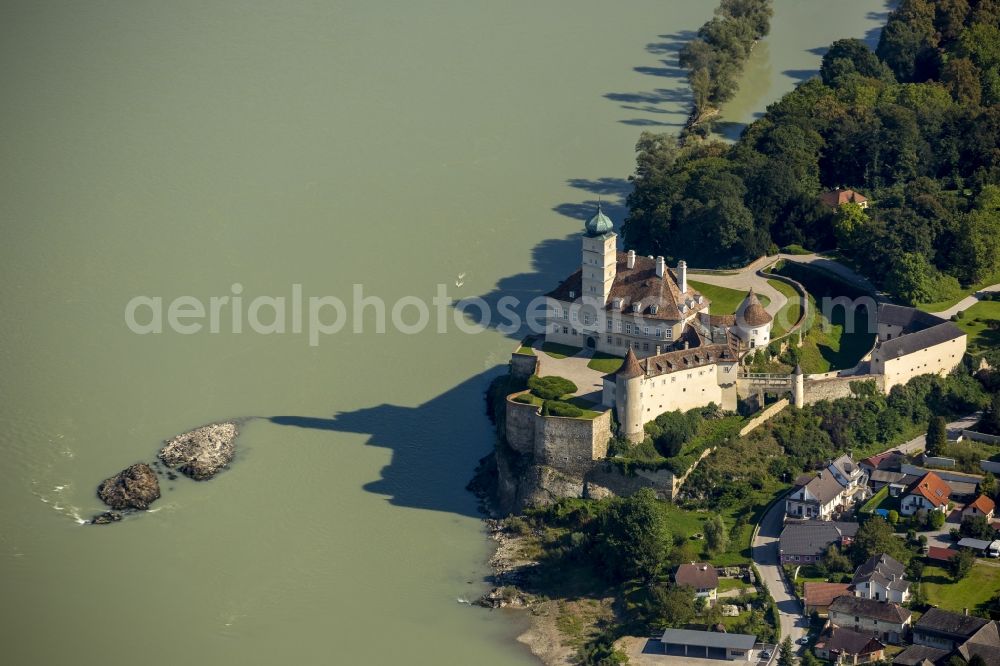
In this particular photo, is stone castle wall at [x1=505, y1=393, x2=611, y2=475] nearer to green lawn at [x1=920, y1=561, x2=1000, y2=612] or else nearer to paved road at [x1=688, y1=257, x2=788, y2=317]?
paved road at [x1=688, y1=257, x2=788, y2=317]

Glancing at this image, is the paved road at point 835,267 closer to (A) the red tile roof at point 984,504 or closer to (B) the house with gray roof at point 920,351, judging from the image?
(B) the house with gray roof at point 920,351

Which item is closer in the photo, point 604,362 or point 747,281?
point 604,362

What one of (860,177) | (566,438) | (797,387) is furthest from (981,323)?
(566,438)

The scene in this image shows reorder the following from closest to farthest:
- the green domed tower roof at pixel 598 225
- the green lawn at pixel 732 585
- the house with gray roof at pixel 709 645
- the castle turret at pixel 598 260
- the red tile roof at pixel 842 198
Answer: the house with gray roof at pixel 709 645 < the green lawn at pixel 732 585 < the green domed tower roof at pixel 598 225 < the castle turret at pixel 598 260 < the red tile roof at pixel 842 198

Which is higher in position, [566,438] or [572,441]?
[566,438]

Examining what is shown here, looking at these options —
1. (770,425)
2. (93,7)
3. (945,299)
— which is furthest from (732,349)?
(93,7)

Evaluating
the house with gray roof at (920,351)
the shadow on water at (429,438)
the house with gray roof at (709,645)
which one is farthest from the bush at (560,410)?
the house with gray roof at (920,351)

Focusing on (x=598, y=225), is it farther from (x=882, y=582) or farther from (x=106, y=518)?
(x=106, y=518)
